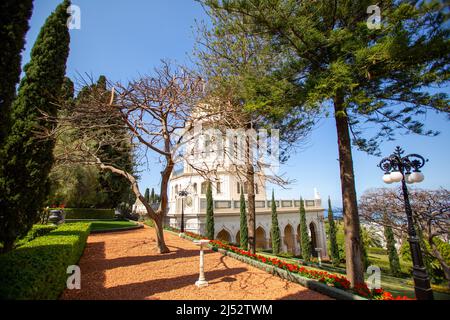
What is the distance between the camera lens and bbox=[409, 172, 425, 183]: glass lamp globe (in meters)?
5.35

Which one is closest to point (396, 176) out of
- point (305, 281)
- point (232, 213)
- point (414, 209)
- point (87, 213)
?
point (305, 281)

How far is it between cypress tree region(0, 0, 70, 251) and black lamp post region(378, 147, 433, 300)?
11045 mm

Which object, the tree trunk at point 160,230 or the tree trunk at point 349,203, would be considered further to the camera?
the tree trunk at point 160,230

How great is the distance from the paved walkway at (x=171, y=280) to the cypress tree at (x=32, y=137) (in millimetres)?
2576

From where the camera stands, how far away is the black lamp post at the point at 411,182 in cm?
441

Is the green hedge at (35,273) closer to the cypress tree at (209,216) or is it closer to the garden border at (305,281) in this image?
the garden border at (305,281)

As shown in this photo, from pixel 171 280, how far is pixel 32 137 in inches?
271

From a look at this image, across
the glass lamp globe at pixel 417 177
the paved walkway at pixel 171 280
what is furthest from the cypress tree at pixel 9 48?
the glass lamp globe at pixel 417 177

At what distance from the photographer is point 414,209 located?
1274cm

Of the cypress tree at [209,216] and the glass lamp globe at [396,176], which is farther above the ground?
the glass lamp globe at [396,176]

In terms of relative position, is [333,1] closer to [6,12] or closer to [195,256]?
[6,12]

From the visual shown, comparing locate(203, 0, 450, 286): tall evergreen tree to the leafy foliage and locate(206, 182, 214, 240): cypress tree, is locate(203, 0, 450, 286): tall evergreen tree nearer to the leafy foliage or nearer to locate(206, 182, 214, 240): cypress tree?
locate(206, 182, 214, 240): cypress tree

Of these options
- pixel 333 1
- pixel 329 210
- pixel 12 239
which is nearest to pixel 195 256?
pixel 12 239

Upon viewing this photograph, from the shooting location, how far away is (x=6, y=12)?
4133mm
